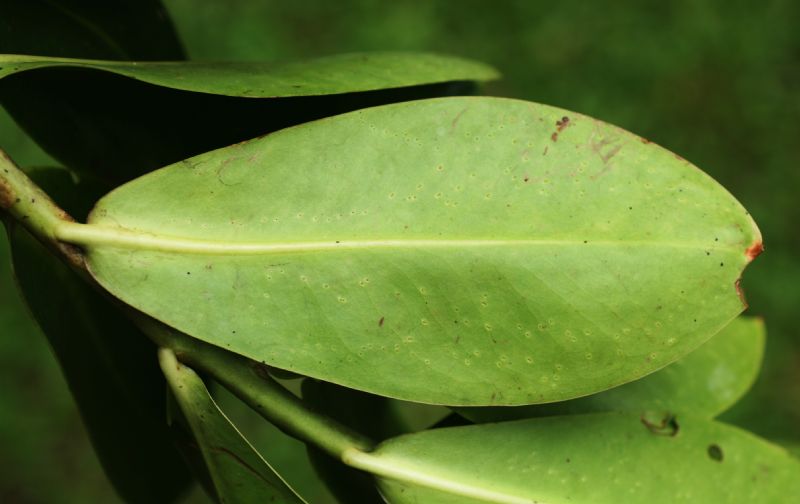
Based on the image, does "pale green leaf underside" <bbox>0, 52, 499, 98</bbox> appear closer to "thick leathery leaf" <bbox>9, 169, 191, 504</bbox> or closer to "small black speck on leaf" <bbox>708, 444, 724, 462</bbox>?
"thick leathery leaf" <bbox>9, 169, 191, 504</bbox>

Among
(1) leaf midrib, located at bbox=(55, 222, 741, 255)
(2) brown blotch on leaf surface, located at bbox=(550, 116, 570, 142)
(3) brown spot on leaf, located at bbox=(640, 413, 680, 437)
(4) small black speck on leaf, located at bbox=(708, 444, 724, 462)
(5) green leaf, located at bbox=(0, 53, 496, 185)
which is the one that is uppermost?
(5) green leaf, located at bbox=(0, 53, 496, 185)

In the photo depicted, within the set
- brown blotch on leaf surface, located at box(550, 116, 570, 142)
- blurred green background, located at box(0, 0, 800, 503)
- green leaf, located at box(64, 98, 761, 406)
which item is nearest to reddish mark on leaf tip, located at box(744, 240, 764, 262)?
green leaf, located at box(64, 98, 761, 406)

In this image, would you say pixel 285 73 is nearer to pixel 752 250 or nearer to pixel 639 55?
pixel 752 250

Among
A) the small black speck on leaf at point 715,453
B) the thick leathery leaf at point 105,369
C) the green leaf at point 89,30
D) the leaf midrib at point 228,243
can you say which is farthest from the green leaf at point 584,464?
the green leaf at point 89,30

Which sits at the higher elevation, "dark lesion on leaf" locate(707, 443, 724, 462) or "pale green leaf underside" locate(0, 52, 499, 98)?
"pale green leaf underside" locate(0, 52, 499, 98)

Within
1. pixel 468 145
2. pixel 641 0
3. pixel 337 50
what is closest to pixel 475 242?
pixel 468 145

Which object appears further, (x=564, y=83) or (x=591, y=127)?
(x=564, y=83)

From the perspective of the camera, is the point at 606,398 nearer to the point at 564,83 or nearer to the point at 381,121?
the point at 381,121
